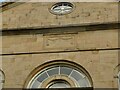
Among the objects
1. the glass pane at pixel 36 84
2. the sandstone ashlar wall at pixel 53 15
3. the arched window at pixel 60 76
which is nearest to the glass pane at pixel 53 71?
→ the arched window at pixel 60 76

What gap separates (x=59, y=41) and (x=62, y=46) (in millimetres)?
277

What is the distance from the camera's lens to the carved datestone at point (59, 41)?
1611cm

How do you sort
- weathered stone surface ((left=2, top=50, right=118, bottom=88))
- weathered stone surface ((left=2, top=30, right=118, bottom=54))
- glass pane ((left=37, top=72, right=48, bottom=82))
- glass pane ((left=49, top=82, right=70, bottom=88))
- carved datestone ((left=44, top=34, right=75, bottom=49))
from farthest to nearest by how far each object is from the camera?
carved datestone ((left=44, top=34, right=75, bottom=49)) < weathered stone surface ((left=2, top=30, right=118, bottom=54)) < glass pane ((left=37, top=72, right=48, bottom=82)) < glass pane ((left=49, top=82, right=70, bottom=88)) < weathered stone surface ((left=2, top=50, right=118, bottom=88))

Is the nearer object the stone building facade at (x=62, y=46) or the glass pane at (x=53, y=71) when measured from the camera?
the stone building facade at (x=62, y=46)

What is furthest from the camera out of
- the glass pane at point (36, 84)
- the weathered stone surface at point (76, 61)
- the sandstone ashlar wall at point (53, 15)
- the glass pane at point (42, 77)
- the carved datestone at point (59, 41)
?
the sandstone ashlar wall at point (53, 15)

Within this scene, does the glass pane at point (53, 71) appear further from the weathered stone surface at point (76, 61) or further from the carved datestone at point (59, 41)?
the carved datestone at point (59, 41)

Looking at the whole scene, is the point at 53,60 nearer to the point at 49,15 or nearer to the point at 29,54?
the point at 29,54

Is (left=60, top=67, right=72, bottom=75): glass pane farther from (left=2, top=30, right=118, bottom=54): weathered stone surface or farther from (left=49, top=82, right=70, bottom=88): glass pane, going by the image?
(left=2, top=30, right=118, bottom=54): weathered stone surface

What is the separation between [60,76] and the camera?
15578mm

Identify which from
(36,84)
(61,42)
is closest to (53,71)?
(36,84)

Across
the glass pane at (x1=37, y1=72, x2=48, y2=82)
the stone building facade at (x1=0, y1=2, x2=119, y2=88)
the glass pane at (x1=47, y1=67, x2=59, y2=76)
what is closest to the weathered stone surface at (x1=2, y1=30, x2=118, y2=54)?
the stone building facade at (x1=0, y1=2, x2=119, y2=88)

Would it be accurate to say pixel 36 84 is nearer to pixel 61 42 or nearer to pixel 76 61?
pixel 76 61

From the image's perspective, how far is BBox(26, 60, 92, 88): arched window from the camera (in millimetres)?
15359

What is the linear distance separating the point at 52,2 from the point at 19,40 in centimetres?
239
